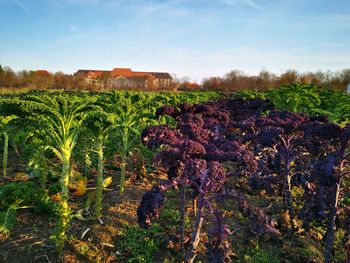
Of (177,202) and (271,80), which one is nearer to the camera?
(177,202)

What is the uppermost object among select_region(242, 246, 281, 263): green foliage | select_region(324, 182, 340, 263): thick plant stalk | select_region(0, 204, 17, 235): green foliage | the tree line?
the tree line

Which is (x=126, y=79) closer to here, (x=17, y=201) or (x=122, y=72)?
(x=122, y=72)

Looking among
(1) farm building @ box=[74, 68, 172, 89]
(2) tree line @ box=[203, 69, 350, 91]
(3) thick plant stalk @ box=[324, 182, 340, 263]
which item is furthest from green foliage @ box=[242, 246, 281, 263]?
(1) farm building @ box=[74, 68, 172, 89]

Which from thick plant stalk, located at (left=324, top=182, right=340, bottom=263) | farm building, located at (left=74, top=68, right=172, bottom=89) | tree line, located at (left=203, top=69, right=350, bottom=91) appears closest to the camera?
thick plant stalk, located at (left=324, top=182, right=340, bottom=263)

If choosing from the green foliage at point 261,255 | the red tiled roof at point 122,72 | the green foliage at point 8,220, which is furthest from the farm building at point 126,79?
the green foliage at point 261,255

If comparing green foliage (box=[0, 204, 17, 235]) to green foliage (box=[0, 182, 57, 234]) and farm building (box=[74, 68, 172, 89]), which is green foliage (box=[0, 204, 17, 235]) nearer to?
green foliage (box=[0, 182, 57, 234])

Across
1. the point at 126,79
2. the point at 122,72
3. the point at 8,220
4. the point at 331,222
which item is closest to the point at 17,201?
the point at 8,220

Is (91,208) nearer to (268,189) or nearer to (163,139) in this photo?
(163,139)

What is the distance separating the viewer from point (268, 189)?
4.79 metres

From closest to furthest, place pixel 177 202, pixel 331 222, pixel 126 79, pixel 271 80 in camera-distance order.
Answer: pixel 331 222
pixel 177 202
pixel 271 80
pixel 126 79

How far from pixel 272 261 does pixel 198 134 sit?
2.24 meters

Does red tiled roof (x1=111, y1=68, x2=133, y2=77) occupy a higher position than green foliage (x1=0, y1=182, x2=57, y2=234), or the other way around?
red tiled roof (x1=111, y1=68, x2=133, y2=77)

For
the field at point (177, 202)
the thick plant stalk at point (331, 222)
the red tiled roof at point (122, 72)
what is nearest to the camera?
the field at point (177, 202)

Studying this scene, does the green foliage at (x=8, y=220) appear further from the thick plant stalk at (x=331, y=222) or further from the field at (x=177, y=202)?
the thick plant stalk at (x=331, y=222)
